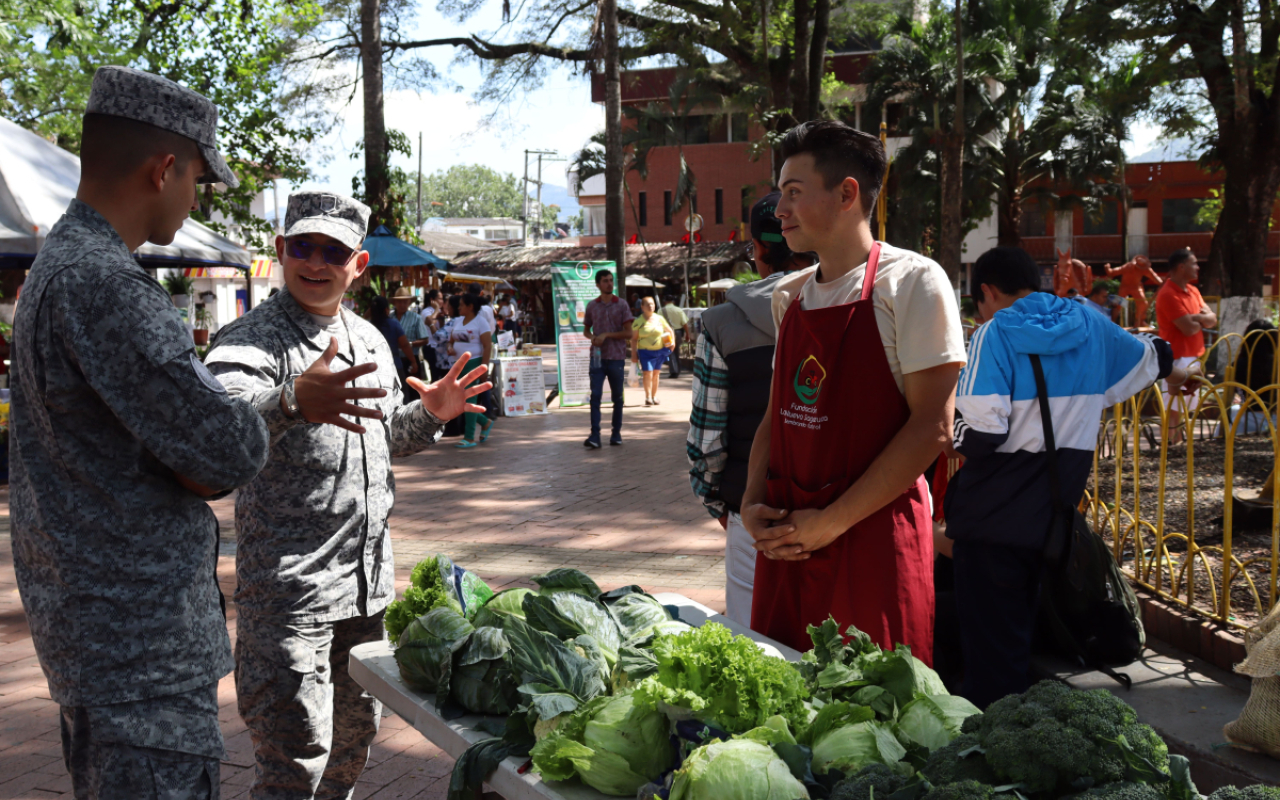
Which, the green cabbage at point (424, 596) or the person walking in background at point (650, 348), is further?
the person walking in background at point (650, 348)

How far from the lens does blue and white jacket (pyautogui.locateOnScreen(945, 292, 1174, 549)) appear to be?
3.56 metres

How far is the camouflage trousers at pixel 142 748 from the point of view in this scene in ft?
6.24

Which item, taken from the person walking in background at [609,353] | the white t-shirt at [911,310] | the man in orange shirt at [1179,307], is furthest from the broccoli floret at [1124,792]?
the person walking in background at [609,353]

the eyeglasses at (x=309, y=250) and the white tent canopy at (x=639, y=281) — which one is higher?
the white tent canopy at (x=639, y=281)

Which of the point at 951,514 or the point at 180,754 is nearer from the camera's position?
the point at 180,754

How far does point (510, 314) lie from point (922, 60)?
1651cm

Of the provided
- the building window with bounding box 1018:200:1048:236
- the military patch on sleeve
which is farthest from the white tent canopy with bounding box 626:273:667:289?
the military patch on sleeve

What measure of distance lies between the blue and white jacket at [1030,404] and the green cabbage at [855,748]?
79.7 inches

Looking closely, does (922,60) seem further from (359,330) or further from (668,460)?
(359,330)

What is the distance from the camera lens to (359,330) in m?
3.07

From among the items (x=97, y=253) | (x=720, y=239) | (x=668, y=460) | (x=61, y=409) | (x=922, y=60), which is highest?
(x=922, y=60)

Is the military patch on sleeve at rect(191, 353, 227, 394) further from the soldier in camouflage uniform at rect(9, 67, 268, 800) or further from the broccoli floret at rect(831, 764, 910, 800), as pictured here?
the broccoli floret at rect(831, 764, 910, 800)

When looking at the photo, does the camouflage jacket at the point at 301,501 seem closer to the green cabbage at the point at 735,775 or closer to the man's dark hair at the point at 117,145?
Result: the man's dark hair at the point at 117,145

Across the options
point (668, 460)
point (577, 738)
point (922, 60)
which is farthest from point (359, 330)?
point (922, 60)
